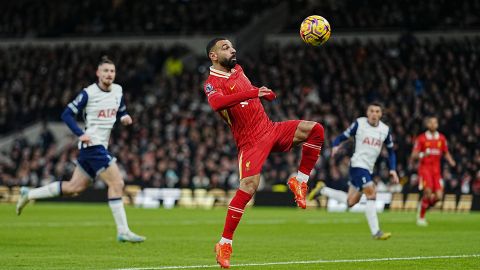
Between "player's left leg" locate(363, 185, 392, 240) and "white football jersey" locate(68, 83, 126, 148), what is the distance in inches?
189

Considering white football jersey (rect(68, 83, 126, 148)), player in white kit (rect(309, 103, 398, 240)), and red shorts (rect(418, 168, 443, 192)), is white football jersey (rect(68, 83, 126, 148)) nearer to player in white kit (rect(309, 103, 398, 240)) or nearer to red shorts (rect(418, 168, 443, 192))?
player in white kit (rect(309, 103, 398, 240))

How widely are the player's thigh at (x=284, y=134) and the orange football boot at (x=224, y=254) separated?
138 cm

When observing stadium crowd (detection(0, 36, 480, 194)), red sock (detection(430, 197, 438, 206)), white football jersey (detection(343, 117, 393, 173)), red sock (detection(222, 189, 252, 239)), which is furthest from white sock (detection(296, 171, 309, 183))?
stadium crowd (detection(0, 36, 480, 194))

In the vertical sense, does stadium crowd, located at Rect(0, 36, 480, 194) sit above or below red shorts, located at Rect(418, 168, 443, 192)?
above

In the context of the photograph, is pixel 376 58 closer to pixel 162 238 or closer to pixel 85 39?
pixel 85 39

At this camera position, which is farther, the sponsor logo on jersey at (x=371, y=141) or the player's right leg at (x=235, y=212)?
the sponsor logo on jersey at (x=371, y=141)

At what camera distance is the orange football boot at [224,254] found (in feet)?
34.9

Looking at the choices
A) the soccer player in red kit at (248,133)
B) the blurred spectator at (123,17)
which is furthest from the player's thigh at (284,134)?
the blurred spectator at (123,17)

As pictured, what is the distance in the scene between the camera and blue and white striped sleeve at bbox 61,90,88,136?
578 inches

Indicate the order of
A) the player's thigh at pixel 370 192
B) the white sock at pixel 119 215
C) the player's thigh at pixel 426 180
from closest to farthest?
the white sock at pixel 119 215 → the player's thigh at pixel 370 192 → the player's thigh at pixel 426 180

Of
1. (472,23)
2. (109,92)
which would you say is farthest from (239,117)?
(472,23)

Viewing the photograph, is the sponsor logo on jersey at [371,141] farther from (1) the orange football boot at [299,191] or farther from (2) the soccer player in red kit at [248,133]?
(1) the orange football boot at [299,191]

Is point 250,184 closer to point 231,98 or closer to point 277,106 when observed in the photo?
point 231,98

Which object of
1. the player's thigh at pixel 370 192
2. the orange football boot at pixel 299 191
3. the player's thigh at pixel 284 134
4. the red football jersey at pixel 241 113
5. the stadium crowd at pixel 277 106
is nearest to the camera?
the orange football boot at pixel 299 191
